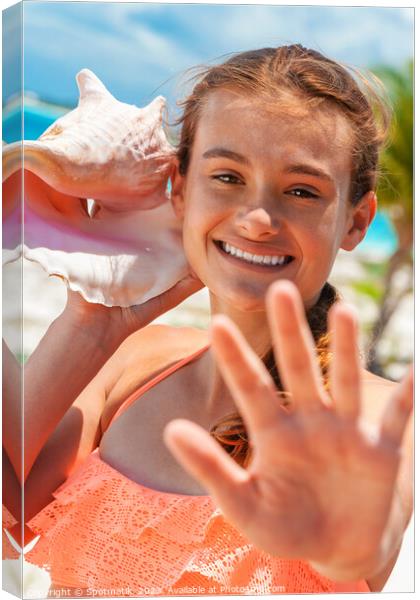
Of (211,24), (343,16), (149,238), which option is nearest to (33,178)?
(149,238)

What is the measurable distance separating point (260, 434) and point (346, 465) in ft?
0.34

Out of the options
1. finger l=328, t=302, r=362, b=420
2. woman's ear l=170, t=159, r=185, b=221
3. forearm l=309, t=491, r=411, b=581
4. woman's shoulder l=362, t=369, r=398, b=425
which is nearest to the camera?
finger l=328, t=302, r=362, b=420

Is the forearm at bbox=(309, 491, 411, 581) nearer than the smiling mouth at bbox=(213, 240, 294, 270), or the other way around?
the forearm at bbox=(309, 491, 411, 581)

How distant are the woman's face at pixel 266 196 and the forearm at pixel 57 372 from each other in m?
0.25

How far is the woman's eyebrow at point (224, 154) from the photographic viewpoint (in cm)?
165

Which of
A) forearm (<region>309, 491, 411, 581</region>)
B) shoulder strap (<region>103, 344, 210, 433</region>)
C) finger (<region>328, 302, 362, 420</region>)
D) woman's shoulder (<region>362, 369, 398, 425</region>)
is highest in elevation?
finger (<region>328, 302, 362, 420</region>)

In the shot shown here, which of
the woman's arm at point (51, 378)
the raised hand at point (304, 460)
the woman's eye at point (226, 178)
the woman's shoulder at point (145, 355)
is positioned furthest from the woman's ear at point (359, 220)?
the raised hand at point (304, 460)

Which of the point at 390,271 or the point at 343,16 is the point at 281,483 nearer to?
Answer: the point at 390,271

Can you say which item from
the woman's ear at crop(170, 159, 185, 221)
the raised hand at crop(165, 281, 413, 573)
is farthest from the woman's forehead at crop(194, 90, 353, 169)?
the raised hand at crop(165, 281, 413, 573)

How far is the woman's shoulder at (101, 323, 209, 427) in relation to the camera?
183cm

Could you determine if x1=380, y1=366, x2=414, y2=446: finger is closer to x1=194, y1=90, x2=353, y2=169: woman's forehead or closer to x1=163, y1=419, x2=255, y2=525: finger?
x1=163, y1=419, x2=255, y2=525: finger

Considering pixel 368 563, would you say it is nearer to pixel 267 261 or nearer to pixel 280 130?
pixel 267 261

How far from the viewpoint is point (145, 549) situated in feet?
5.61

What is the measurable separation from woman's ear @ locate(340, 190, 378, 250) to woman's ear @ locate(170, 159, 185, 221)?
1.00 feet
